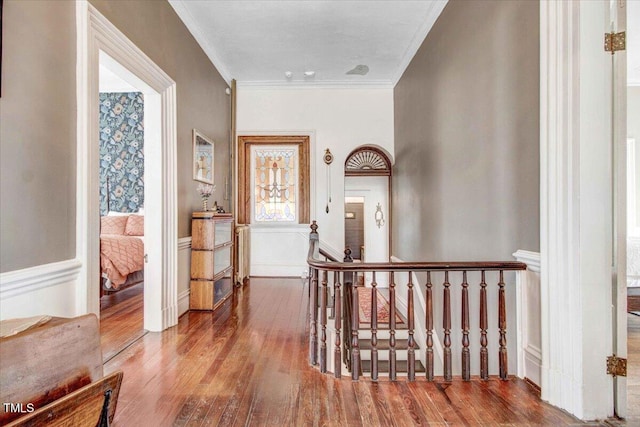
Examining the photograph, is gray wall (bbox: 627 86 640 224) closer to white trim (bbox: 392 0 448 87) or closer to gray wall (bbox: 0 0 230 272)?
white trim (bbox: 392 0 448 87)

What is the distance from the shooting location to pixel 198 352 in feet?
8.15

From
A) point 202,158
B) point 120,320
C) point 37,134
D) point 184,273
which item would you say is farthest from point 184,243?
point 37,134

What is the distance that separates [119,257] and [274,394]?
3.17 metres

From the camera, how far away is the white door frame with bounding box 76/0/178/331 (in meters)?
1.96

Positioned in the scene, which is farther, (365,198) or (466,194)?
(365,198)

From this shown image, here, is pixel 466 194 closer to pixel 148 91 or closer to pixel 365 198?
pixel 148 91

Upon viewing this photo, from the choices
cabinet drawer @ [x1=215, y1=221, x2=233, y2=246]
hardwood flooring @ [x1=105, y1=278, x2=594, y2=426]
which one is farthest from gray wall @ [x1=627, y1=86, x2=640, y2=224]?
cabinet drawer @ [x1=215, y1=221, x2=233, y2=246]

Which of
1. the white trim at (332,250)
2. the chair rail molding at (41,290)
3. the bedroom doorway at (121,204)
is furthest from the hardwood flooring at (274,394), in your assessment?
the white trim at (332,250)

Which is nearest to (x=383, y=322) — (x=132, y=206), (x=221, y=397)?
(x=221, y=397)

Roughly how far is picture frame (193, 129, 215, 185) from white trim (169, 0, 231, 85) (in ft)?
3.72

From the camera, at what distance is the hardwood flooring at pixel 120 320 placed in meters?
2.65

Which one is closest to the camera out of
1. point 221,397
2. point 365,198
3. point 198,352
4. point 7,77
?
point 7,77

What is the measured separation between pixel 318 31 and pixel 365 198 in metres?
4.43

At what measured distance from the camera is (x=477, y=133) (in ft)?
8.48
